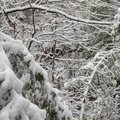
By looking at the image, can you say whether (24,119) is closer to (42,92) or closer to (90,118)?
(42,92)

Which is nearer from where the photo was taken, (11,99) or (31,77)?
(11,99)

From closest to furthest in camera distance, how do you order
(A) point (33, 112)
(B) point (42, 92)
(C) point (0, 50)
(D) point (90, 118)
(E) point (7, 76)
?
1. (E) point (7, 76)
2. (A) point (33, 112)
3. (C) point (0, 50)
4. (B) point (42, 92)
5. (D) point (90, 118)

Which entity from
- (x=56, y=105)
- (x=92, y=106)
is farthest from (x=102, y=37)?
(x=56, y=105)

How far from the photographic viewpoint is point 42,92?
1.89 meters

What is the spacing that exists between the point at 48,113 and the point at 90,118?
3094 mm

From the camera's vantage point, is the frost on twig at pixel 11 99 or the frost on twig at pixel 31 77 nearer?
the frost on twig at pixel 11 99

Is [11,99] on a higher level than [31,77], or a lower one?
higher

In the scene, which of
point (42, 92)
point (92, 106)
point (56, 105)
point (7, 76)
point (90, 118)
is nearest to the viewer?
point (7, 76)

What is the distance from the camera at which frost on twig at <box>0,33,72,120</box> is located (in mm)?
1672

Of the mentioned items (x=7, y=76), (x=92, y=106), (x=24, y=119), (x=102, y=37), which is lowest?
(x=92, y=106)

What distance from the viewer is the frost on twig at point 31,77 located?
1.67 metres

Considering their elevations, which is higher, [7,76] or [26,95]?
[7,76]

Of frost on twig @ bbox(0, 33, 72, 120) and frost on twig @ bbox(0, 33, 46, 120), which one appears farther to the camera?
frost on twig @ bbox(0, 33, 72, 120)

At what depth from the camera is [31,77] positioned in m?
1.76
